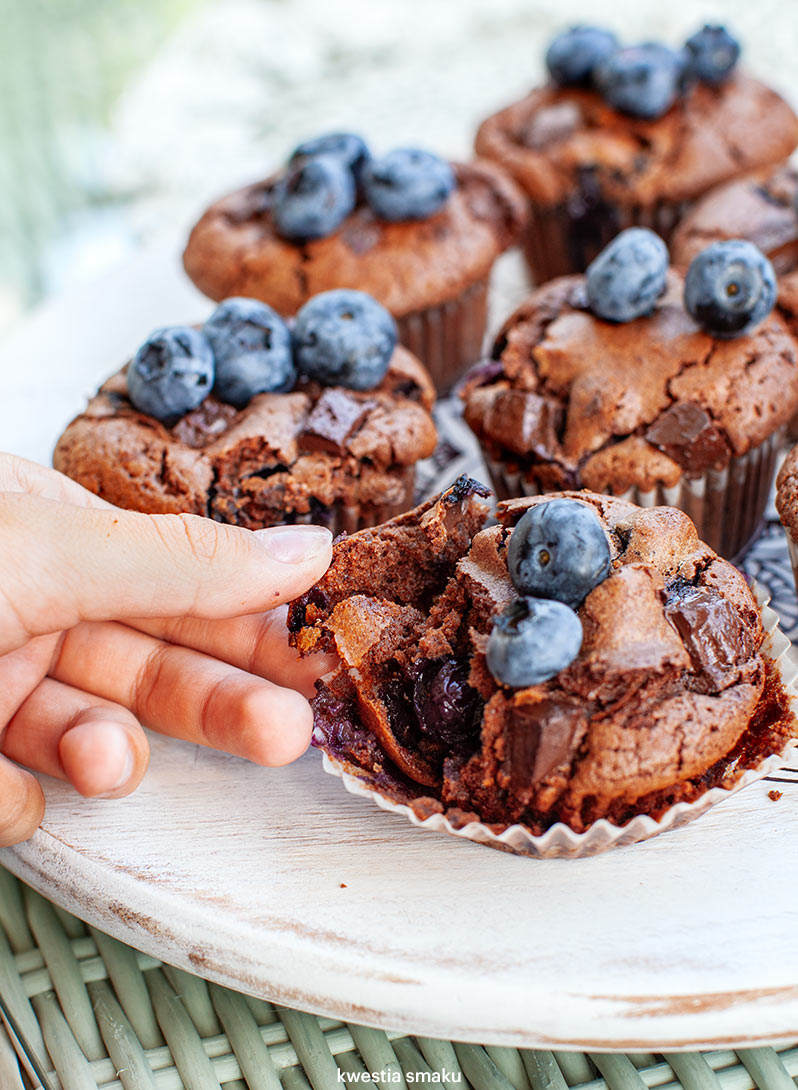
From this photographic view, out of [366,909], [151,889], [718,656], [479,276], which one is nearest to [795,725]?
[718,656]

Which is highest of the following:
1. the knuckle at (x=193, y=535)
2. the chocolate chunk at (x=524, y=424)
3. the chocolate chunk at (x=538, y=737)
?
the knuckle at (x=193, y=535)

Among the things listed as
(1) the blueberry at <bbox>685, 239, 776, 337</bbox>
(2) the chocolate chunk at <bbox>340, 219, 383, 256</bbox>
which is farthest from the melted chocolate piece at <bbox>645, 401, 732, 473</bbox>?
(2) the chocolate chunk at <bbox>340, 219, 383, 256</bbox>

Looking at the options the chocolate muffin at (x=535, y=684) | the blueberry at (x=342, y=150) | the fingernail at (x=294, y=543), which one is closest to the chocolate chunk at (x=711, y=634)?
the chocolate muffin at (x=535, y=684)

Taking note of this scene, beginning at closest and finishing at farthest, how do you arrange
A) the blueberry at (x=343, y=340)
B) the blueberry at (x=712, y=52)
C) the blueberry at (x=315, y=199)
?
the blueberry at (x=343, y=340)
the blueberry at (x=315, y=199)
the blueberry at (x=712, y=52)

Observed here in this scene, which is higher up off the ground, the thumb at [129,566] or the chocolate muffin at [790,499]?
the thumb at [129,566]

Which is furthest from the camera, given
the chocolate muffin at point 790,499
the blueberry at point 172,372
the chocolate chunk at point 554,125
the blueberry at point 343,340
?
the chocolate chunk at point 554,125

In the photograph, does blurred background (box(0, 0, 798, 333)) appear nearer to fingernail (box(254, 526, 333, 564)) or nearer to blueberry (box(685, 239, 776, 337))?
blueberry (box(685, 239, 776, 337))

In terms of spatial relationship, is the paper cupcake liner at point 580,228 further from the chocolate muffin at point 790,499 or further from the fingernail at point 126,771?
the fingernail at point 126,771
